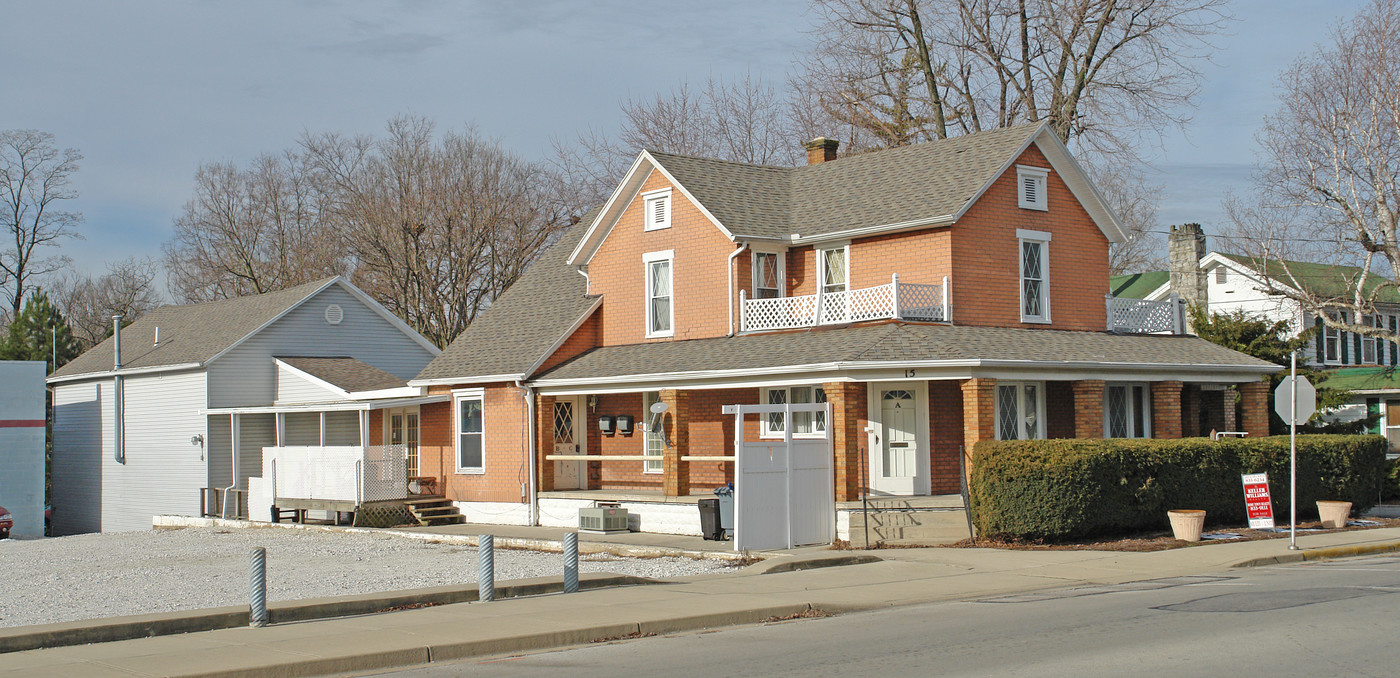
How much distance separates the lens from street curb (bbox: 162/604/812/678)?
11.3 metres

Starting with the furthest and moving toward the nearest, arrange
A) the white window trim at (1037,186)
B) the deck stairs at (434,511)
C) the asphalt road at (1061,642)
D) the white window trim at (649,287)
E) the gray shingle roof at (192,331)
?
the gray shingle roof at (192,331)
the deck stairs at (434,511)
the white window trim at (649,287)
the white window trim at (1037,186)
the asphalt road at (1061,642)

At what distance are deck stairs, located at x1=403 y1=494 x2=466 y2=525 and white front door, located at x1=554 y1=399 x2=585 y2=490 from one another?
2547 millimetres

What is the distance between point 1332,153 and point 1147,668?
27.3 metres

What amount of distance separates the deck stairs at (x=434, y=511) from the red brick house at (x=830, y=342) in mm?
380

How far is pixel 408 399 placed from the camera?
30.0 meters

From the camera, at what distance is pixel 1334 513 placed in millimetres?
23625

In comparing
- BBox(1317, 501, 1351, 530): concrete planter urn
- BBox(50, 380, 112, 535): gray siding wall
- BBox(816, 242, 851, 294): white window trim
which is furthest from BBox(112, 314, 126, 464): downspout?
BBox(1317, 501, 1351, 530): concrete planter urn

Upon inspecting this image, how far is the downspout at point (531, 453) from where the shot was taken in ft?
90.0

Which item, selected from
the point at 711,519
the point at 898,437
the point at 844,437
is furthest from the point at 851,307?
the point at 711,519

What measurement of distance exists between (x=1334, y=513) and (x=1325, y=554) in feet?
14.5

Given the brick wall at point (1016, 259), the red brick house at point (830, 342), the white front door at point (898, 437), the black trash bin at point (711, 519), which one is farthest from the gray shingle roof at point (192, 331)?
the brick wall at point (1016, 259)

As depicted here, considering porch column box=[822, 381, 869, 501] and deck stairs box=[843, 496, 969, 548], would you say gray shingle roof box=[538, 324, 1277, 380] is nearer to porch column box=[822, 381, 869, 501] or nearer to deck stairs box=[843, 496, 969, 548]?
porch column box=[822, 381, 869, 501]

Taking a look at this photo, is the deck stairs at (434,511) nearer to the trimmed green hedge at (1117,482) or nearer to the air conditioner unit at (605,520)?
the air conditioner unit at (605,520)

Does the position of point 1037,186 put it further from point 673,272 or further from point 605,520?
point 605,520
